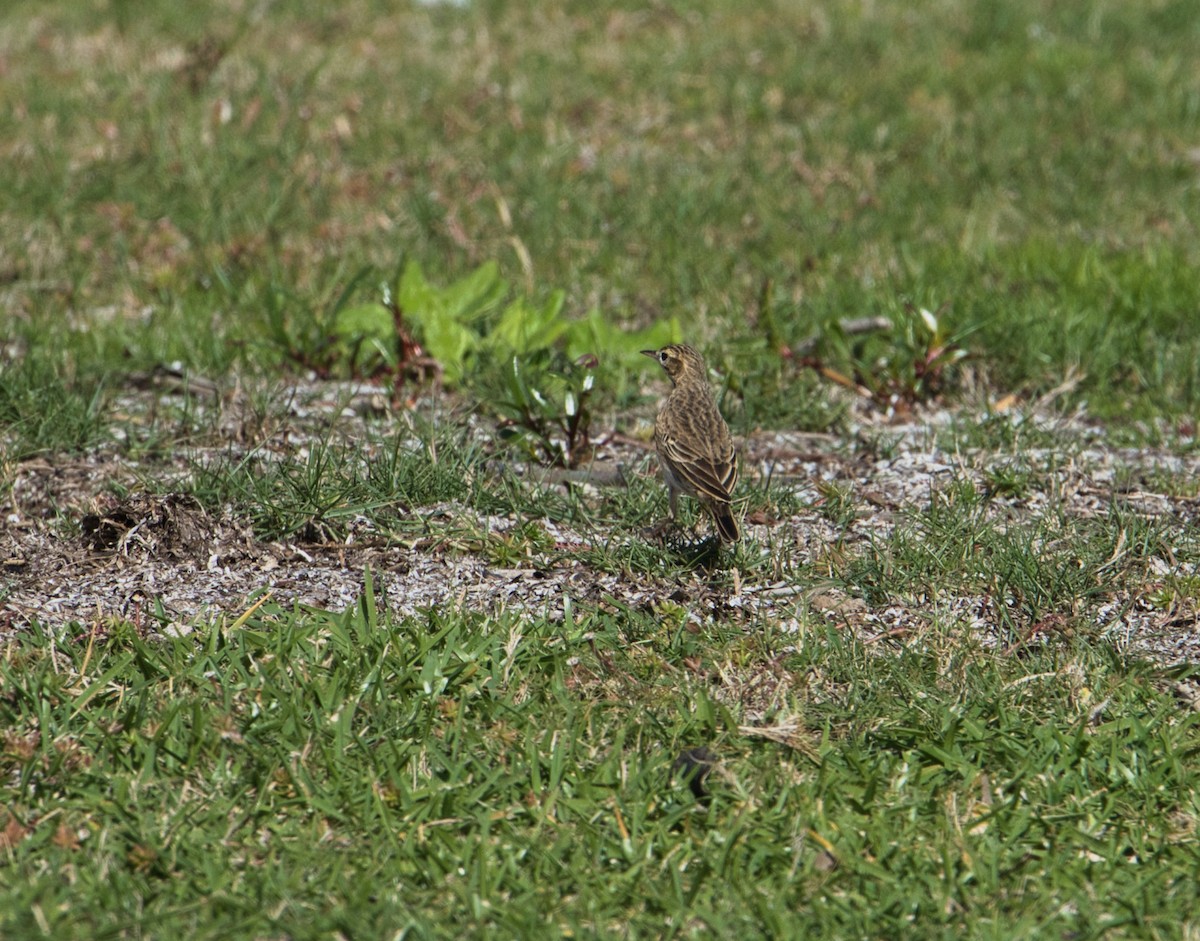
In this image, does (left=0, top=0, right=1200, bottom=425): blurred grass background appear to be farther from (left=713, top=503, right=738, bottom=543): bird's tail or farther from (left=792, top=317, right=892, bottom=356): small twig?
(left=713, top=503, right=738, bottom=543): bird's tail

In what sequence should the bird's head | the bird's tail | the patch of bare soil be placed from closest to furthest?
the patch of bare soil → the bird's tail → the bird's head

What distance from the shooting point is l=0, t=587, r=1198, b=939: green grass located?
13.1 ft

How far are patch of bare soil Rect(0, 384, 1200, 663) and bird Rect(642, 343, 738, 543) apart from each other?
253mm

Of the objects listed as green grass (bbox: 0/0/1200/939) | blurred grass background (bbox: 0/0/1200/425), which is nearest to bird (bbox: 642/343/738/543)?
green grass (bbox: 0/0/1200/939)

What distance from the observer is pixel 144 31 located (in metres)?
12.4

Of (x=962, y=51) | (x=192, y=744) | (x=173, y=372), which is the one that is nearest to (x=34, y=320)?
(x=173, y=372)

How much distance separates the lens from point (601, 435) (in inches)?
281

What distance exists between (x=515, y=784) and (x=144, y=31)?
971 cm

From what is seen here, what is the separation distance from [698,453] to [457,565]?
0.99m

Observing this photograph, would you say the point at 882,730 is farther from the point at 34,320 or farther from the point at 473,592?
the point at 34,320

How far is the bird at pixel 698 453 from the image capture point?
5.59 meters

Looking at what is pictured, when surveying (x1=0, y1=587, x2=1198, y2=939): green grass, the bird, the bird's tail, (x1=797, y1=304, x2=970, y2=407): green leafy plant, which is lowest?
(x1=797, y1=304, x2=970, y2=407): green leafy plant

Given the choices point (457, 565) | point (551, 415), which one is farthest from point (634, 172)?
point (457, 565)

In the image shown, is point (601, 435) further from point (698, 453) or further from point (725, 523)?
point (725, 523)
